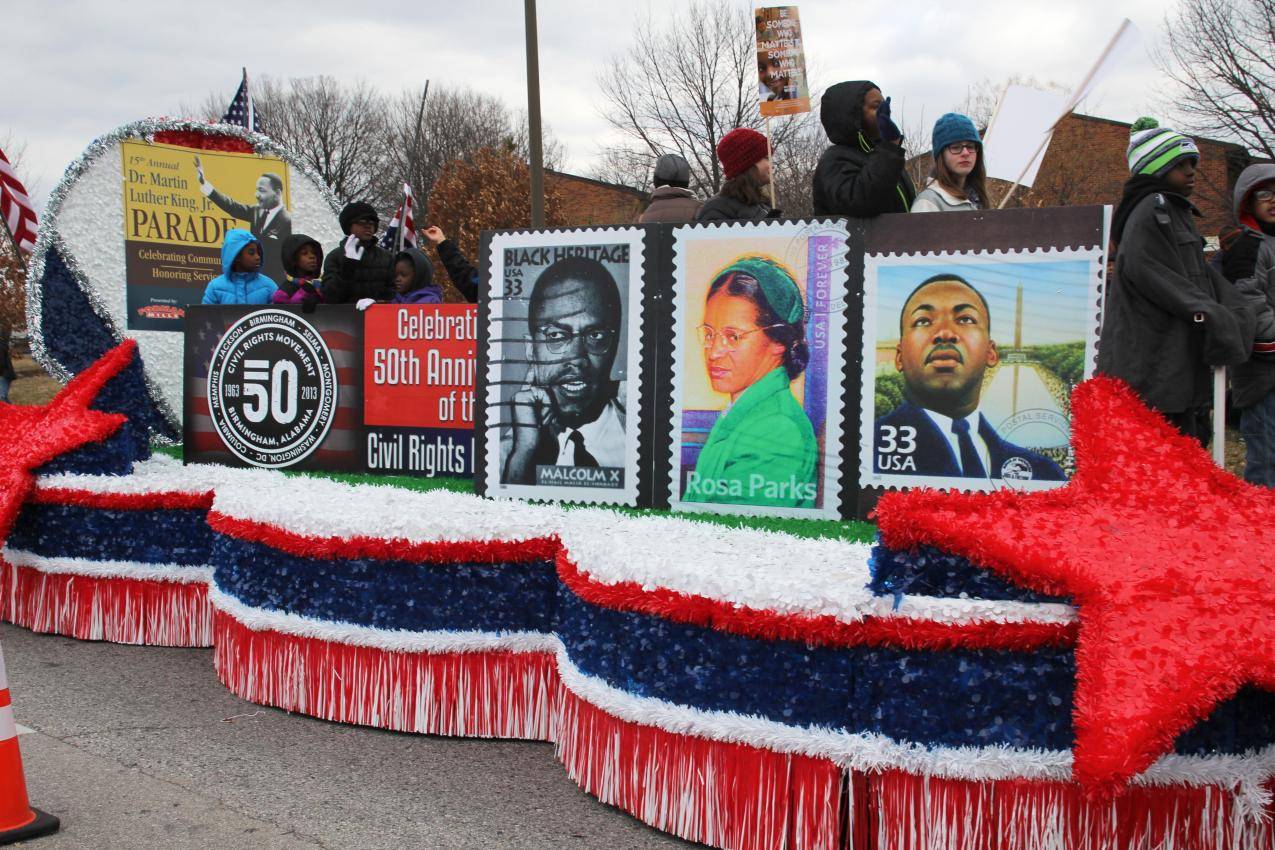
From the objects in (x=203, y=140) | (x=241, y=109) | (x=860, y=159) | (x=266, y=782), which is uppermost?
(x=241, y=109)

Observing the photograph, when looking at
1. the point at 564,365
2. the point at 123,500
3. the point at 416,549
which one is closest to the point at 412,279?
the point at 123,500

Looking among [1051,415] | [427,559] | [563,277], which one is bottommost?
[427,559]

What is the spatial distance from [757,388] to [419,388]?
7.06 ft

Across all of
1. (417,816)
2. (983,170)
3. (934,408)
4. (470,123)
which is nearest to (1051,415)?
(934,408)

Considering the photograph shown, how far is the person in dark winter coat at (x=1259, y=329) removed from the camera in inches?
205

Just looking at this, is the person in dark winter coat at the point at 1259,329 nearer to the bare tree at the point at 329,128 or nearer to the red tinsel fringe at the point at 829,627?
the red tinsel fringe at the point at 829,627

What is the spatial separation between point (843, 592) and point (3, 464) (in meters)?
5.09

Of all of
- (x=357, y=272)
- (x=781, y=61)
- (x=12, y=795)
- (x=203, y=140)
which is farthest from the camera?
(x=203, y=140)

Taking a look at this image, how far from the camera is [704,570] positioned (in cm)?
357

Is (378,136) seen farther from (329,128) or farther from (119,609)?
(119,609)

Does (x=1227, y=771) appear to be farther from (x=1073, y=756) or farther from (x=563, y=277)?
(x=563, y=277)

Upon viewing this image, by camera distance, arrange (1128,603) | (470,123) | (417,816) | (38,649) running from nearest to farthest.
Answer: (1128,603) → (417,816) → (38,649) → (470,123)

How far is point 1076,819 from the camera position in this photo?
317 centimetres

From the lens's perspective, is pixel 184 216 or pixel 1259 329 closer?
pixel 1259 329
